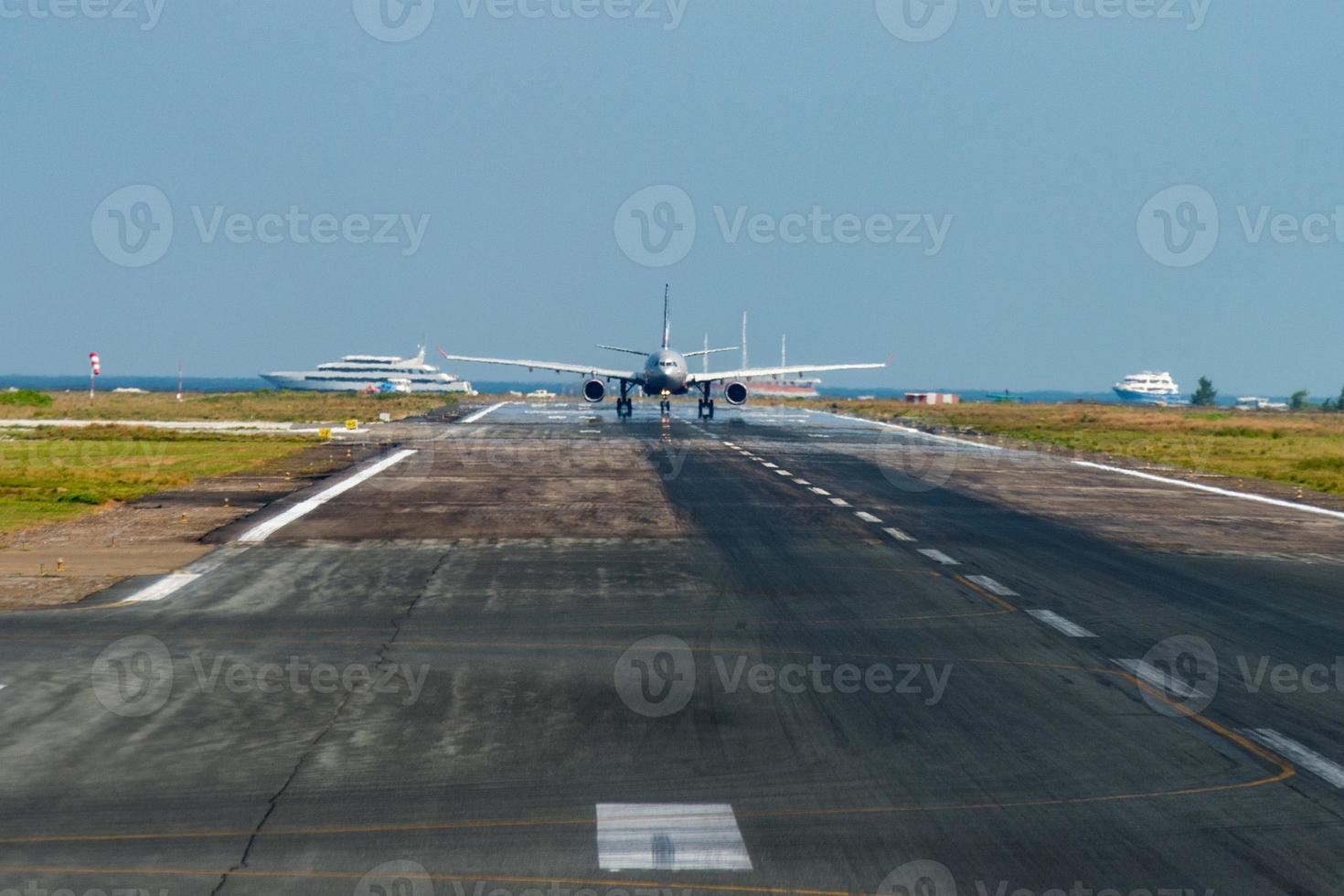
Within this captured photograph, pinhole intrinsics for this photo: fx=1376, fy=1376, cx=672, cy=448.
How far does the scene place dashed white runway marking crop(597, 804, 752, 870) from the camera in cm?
615

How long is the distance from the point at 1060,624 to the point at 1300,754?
4.53m

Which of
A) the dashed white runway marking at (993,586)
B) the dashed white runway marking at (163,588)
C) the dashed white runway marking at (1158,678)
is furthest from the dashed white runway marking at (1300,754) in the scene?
the dashed white runway marking at (163,588)

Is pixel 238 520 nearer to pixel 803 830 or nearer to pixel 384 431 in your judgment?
pixel 803 830

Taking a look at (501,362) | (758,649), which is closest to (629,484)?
(758,649)

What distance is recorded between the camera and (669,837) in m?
6.50

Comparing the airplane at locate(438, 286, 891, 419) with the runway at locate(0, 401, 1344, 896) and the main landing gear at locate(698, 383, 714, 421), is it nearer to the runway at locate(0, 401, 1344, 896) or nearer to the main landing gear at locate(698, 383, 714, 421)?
the main landing gear at locate(698, 383, 714, 421)

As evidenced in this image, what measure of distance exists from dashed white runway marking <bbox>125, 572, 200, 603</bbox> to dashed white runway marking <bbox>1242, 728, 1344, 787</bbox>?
984cm

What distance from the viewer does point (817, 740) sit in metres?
8.31

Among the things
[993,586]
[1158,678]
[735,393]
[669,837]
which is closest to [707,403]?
[735,393]

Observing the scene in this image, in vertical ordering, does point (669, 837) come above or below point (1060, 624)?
above

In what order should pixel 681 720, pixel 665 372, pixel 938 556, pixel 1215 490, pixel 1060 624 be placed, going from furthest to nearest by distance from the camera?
pixel 665 372 < pixel 1215 490 < pixel 938 556 < pixel 1060 624 < pixel 681 720

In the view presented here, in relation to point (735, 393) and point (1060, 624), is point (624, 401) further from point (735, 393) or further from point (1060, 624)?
point (1060, 624)

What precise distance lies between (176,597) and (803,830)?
28.7 feet

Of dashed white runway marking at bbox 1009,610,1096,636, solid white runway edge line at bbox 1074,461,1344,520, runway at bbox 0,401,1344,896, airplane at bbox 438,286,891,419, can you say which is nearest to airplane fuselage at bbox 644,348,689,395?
airplane at bbox 438,286,891,419
